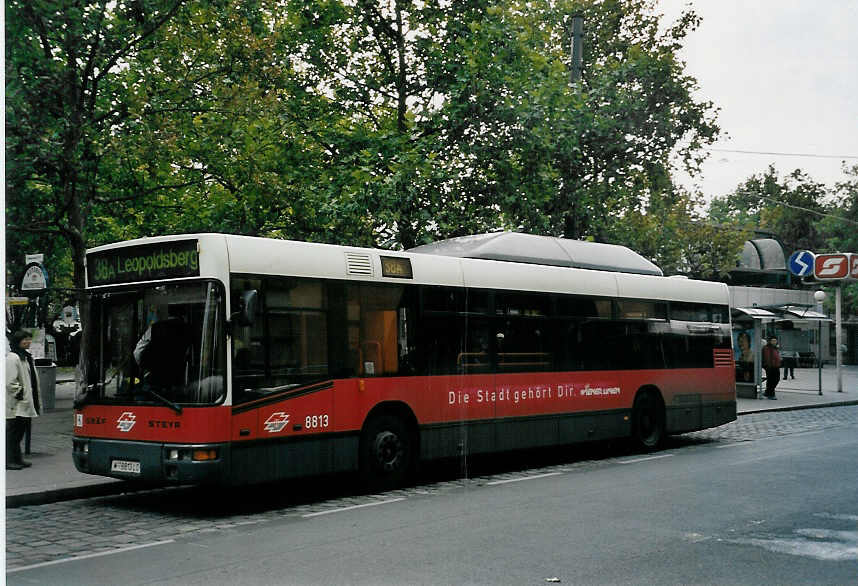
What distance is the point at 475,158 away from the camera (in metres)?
20.0

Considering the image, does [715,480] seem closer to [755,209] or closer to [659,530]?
[659,530]

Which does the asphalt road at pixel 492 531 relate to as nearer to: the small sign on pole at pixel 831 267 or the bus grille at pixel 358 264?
the bus grille at pixel 358 264

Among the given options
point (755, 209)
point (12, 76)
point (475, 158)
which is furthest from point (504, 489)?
point (755, 209)

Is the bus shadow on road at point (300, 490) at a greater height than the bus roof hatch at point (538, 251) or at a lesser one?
lesser

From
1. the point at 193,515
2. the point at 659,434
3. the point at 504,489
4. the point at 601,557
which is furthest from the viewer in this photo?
the point at 659,434

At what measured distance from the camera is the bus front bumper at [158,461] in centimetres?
927

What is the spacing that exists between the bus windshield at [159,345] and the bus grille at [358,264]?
6.36ft

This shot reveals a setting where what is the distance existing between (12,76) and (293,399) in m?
6.20

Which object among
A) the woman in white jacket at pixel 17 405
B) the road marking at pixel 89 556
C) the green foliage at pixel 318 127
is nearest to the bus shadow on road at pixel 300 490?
the road marking at pixel 89 556

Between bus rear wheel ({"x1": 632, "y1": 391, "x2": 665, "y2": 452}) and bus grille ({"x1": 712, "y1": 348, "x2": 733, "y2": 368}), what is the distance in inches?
74.5

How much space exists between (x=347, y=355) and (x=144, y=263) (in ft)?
8.11

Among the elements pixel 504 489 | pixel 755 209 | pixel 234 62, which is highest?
pixel 755 209

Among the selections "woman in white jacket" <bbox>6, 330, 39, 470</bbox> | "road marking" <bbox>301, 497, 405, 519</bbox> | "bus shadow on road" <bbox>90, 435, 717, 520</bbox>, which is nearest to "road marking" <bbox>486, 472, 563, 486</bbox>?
"bus shadow on road" <bbox>90, 435, 717, 520</bbox>

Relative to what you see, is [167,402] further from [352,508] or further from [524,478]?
[524,478]
